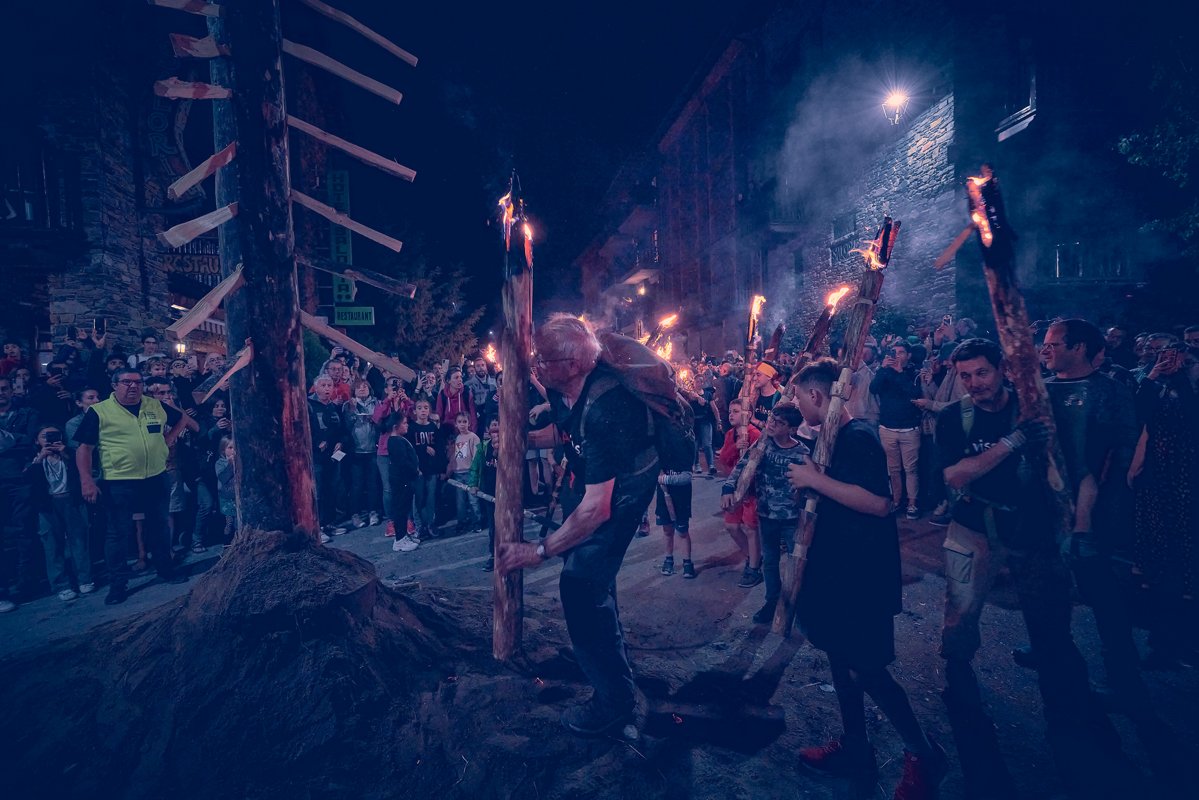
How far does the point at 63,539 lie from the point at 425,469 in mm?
4454

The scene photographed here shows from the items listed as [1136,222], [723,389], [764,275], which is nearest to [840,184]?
[764,275]

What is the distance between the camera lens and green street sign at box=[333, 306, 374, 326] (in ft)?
55.9

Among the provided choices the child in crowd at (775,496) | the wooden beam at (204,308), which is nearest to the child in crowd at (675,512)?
the child in crowd at (775,496)

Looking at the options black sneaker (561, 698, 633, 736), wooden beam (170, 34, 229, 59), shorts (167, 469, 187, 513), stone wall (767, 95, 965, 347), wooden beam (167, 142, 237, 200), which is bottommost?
black sneaker (561, 698, 633, 736)

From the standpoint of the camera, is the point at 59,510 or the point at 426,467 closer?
the point at 59,510

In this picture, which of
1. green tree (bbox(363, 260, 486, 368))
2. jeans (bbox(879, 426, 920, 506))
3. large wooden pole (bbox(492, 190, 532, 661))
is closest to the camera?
large wooden pole (bbox(492, 190, 532, 661))

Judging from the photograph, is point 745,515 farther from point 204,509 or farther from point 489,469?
point 204,509

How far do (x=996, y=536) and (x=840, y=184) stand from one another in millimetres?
19909

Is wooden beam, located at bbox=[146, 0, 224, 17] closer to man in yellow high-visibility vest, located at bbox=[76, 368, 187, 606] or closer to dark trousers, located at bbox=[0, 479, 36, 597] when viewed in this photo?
man in yellow high-visibility vest, located at bbox=[76, 368, 187, 606]

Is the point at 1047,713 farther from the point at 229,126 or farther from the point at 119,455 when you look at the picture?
the point at 119,455

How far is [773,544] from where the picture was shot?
206 inches

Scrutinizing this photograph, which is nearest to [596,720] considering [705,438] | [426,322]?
[705,438]

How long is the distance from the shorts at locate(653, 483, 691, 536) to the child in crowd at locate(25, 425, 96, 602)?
23.3 feet

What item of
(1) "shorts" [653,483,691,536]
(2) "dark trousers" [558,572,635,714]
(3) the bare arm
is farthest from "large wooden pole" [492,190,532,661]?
(3) the bare arm
